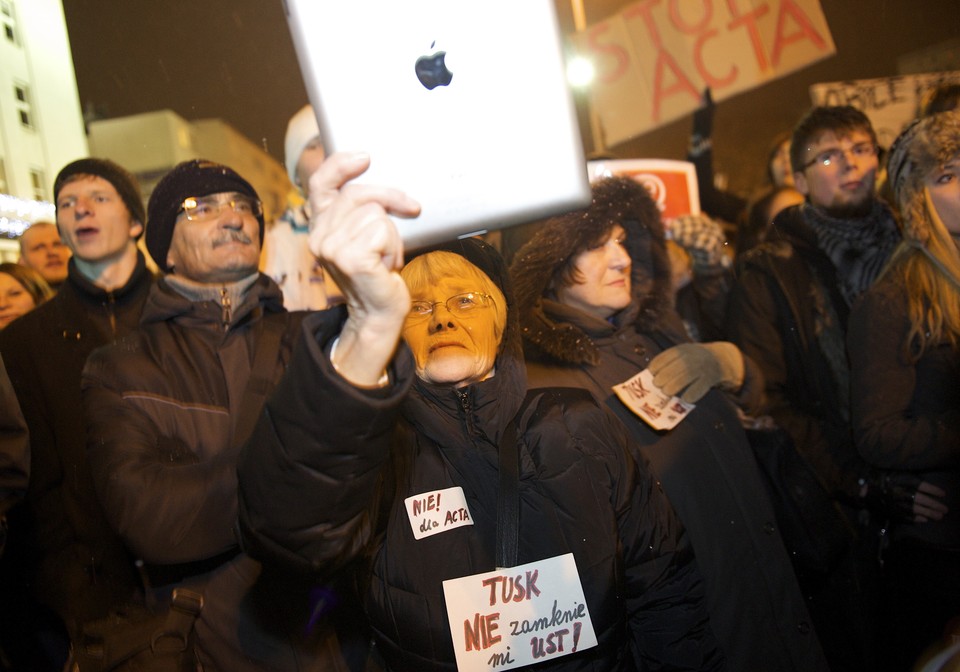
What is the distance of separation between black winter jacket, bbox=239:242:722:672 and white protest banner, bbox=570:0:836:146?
3.22 meters

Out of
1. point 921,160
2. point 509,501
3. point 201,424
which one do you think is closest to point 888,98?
point 921,160

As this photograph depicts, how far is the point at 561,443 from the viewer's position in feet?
5.85

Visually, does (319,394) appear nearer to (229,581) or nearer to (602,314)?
(229,581)

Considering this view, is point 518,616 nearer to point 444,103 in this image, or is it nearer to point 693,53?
point 444,103

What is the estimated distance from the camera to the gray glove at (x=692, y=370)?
234cm

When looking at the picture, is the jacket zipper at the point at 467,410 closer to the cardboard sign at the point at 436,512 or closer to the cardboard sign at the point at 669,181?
the cardboard sign at the point at 436,512

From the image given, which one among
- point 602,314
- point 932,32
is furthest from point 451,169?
point 932,32

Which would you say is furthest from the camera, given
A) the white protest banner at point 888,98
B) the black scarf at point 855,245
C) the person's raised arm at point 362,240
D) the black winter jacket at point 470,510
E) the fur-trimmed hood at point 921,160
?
the white protest banner at point 888,98

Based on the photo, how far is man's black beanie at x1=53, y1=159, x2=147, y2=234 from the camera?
8.52 ft

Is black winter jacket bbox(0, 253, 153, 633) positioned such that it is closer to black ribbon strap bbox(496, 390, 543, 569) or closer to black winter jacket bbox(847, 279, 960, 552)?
black ribbon strap bbox(496, 390, 543, 569)

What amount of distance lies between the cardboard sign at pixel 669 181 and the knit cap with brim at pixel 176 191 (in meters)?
2.32

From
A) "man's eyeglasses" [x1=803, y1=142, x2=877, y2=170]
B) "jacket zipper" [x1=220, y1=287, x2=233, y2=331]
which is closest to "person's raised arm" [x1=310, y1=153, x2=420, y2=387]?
"jacket zipper" [x1=220, y1=287, x2=233, y2=331]

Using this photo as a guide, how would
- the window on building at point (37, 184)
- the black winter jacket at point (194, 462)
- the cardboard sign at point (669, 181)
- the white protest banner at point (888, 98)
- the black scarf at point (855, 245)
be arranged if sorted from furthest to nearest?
the white protest banner at point (888, 98) < the cardboard sign at point (669, 181) < the black scarf at point (855, 245) < the window on building at point (37, 184) < the black winter jacket at point (194, 462)

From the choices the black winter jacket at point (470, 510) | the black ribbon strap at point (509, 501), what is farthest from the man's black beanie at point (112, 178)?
the black ribbon strap at point (509, 501)
